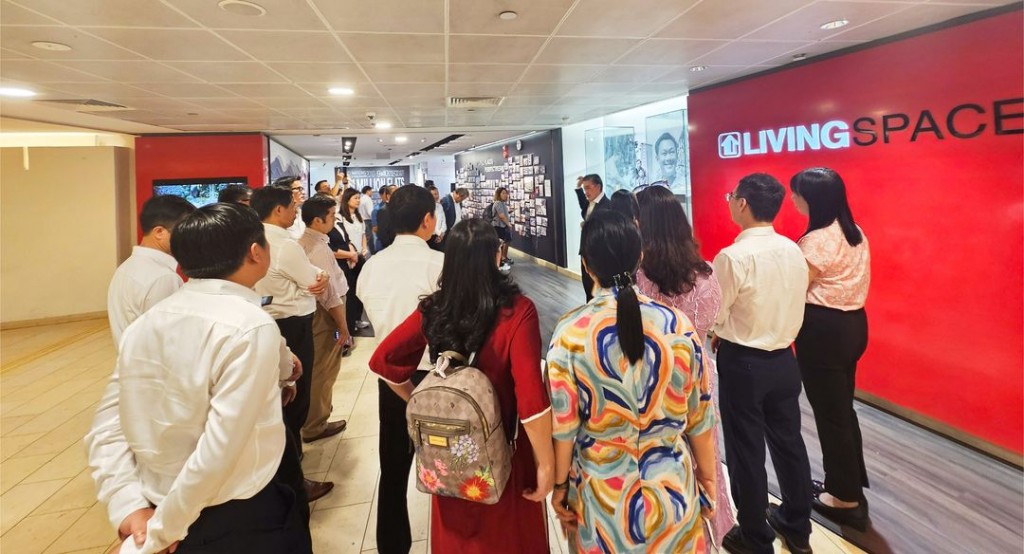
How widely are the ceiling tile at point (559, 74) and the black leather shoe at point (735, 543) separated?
396 cm

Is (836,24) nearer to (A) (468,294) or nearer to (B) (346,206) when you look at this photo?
(A) (468,294)

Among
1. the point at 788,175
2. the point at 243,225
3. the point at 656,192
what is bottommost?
the point at 243,225

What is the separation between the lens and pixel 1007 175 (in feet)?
9.89

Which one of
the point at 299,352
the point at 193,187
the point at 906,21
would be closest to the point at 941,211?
the point at 906,21

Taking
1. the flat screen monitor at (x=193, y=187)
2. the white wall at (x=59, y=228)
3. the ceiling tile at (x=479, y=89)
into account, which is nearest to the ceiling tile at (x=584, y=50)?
the ceiling tile at (x=479, y=89)

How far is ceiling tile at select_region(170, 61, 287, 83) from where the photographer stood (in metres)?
4.04

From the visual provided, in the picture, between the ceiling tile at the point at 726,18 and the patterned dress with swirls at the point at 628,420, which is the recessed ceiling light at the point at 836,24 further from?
the patterned dress with swirls at the point at 628,420

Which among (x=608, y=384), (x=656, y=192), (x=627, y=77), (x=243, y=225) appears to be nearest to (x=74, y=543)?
(x=243, y=225)

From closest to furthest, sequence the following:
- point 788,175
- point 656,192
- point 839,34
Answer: point 656,192 → point 839,34 → point 788,175

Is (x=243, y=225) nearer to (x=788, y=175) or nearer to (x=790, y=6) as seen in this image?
(x=790, y=6)

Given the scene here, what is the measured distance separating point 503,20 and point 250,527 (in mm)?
3139

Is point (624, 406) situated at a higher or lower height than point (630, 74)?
lower

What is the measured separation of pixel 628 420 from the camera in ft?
4.00

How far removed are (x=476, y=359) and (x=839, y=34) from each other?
3965 mm
